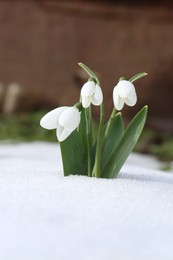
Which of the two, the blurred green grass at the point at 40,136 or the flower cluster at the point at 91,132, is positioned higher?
the flower cluster at the point at 91,132

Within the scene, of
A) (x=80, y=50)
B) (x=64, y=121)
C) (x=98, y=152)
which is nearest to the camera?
(x=64, y=121)

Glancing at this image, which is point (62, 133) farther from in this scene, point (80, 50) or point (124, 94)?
point (80, 50)

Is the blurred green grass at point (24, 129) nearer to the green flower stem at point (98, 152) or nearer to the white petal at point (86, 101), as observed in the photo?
the green flower stem at point (98, 152)

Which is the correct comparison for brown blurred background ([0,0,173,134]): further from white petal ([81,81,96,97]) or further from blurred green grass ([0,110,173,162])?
white petal ([81,81,96,97])

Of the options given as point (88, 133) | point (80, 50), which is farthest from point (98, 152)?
point (80, 50)

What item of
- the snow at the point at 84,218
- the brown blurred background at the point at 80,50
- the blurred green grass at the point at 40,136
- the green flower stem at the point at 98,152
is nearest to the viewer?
the snow at the point at 84,218

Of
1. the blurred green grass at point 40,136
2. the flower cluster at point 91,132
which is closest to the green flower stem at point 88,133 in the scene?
the flower cluster at point 91,132

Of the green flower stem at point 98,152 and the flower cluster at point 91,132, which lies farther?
the green flower stem at point 98,152
